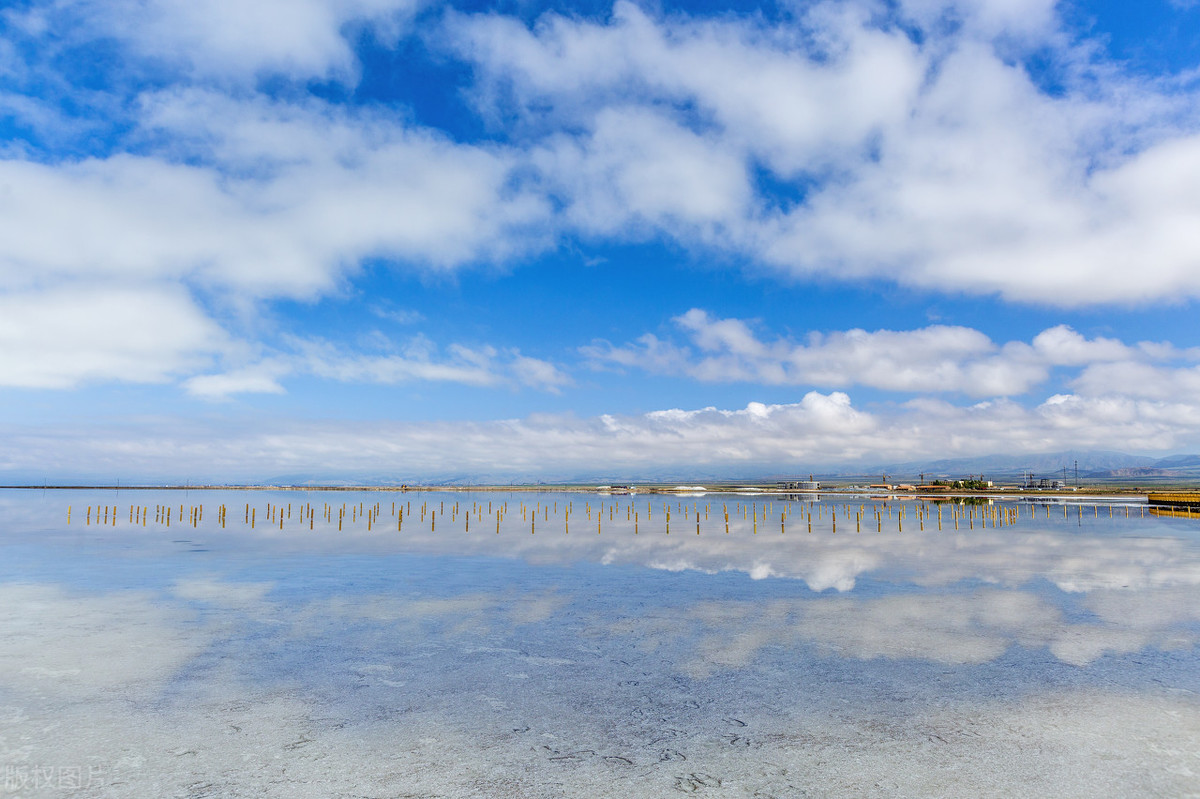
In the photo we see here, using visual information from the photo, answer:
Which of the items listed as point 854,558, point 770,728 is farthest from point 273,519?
point 770,728

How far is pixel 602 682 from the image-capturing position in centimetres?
1483

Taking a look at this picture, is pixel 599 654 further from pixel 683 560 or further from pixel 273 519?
pixel 273 519

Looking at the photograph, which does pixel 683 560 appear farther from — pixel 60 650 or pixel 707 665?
pixel 60 650

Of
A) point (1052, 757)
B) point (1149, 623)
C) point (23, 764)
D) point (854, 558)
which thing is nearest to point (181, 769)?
point (23, 764)

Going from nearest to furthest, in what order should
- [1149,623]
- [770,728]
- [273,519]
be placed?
1. [770,728]
2. [1149,623]
3. [273,519]

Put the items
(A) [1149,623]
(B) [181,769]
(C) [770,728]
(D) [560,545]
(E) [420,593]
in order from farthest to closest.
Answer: (D) [560,545] < (E) [420,593] < (A) [1149,623] < (C) [770,728] < (B) [181,769]

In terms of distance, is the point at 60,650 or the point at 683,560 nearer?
the point at 60,650

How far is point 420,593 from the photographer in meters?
26.6

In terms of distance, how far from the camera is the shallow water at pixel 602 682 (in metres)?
10.4

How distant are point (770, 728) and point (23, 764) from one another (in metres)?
12.1

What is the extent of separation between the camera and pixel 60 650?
677 inches

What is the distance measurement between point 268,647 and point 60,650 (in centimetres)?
502

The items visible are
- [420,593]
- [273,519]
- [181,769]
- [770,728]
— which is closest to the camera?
[181,769]

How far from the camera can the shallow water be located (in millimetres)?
10352
